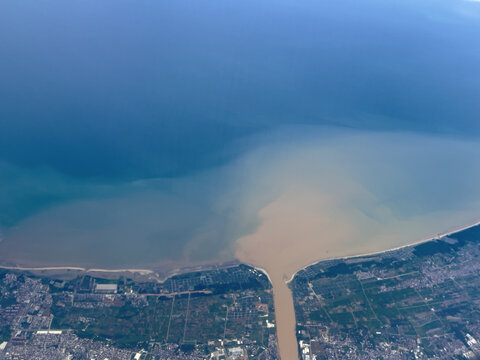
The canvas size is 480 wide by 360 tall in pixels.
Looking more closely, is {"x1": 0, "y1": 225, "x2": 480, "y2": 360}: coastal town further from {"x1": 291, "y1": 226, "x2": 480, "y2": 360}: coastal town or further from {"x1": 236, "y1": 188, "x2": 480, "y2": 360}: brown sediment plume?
{"x1": 236, "y1": 188, "x2": 480, "y2": 360}: brown sediment plume

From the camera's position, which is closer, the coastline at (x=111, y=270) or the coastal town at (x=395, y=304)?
the coastal town at (x=395, y=304)

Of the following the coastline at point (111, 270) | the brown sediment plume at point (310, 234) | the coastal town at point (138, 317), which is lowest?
the coastal town at point (138, 317)

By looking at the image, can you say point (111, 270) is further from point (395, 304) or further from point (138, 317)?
point (395, 304)

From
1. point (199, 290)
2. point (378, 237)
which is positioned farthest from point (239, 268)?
point (378, 237)

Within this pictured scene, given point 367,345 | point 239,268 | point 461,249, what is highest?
point 461,249

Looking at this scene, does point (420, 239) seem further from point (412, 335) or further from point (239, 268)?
point (239, 268)

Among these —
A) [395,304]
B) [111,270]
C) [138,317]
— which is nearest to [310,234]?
[395,304]

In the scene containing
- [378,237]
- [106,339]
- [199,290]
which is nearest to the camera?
[106,339]

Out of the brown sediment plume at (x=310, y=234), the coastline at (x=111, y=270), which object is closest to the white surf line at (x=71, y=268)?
the coastline at (x=111, y=270)

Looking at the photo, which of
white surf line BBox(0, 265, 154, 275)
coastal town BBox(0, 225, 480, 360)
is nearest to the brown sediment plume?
coastal town BBox(0, 225, 480, 360)

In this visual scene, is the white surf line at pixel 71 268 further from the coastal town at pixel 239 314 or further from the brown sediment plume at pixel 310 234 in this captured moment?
the brown sediment plume at pixel 310 234

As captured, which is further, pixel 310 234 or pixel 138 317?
→ pixel 310 234
